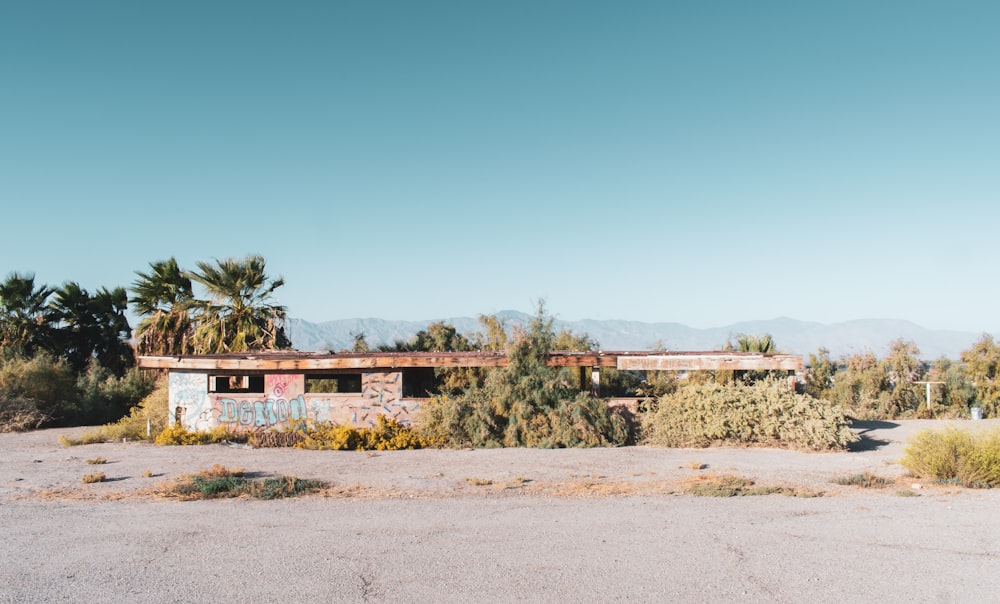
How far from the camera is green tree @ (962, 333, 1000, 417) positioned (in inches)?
894

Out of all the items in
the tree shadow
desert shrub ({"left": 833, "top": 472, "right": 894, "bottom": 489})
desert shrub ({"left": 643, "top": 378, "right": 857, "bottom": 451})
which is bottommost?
the tree shadow

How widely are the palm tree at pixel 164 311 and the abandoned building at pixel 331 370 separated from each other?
5.18 meters

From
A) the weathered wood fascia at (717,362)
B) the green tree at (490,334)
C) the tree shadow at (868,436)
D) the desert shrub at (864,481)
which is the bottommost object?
the tree shadow at (868,436)

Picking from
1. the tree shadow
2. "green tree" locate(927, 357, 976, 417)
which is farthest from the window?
"green tree" locate(927, 357, 976, 417)

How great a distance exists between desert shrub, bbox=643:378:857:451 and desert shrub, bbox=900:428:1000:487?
279 centimetres

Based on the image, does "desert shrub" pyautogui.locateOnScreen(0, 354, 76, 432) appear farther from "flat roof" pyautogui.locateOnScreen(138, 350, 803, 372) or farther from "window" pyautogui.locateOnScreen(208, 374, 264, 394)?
"flat roof" pyautogui.locateOnScreen(138, 350, 803, 372)

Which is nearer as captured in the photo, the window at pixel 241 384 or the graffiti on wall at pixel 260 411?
the graffiti on wall at pixel 260 411

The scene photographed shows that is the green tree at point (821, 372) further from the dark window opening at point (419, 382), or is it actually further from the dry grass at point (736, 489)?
the dry grass at point (736, 489)

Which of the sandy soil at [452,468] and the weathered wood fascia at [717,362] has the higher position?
the weathered wood fascia at [717,362]

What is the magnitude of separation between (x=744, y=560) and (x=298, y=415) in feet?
40.2

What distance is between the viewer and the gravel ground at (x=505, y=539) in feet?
19.4

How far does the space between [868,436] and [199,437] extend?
53.5 feet

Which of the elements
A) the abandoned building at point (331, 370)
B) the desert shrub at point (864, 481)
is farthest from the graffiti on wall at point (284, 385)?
the desert shrub at point (864, 481)

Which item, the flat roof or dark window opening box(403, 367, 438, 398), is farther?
dark window opening box(403, 367, 438, 398)
